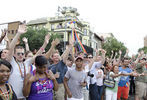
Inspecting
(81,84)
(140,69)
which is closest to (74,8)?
(140,69)

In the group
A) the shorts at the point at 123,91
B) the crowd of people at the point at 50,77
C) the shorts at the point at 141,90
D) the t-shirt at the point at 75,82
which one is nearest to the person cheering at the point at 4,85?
the crowd of people at the point at 50,77

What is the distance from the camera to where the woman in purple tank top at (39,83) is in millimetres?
2317

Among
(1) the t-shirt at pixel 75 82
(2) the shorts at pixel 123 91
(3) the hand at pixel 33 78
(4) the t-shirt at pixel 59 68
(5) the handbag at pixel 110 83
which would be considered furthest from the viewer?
(2) the shorts at pixel 123 91

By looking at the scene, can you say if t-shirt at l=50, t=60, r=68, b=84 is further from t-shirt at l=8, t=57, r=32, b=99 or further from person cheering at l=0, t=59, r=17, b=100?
person cheering at l=0, t=59, r=17, b=100

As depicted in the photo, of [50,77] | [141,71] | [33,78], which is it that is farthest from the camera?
[141,71]

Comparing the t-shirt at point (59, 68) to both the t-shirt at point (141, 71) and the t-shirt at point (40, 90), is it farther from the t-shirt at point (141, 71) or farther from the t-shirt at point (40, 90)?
the t-shirt at point (141, 71)

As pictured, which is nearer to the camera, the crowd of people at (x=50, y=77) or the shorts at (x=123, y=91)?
the crowd of people at (x=50, y=77)

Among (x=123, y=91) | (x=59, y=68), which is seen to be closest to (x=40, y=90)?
(x=59, y=68)

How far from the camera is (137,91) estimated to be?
5.64 m

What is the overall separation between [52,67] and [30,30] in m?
23.5

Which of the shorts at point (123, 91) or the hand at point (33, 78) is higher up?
the hand at point (33, 78)

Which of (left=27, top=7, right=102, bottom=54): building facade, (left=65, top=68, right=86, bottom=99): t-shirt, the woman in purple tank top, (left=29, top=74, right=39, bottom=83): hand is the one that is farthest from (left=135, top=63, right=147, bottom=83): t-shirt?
(left=27, top=7, right=102, bottom=54): building facade

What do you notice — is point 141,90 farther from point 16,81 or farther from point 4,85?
point 4,85

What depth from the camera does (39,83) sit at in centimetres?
236
